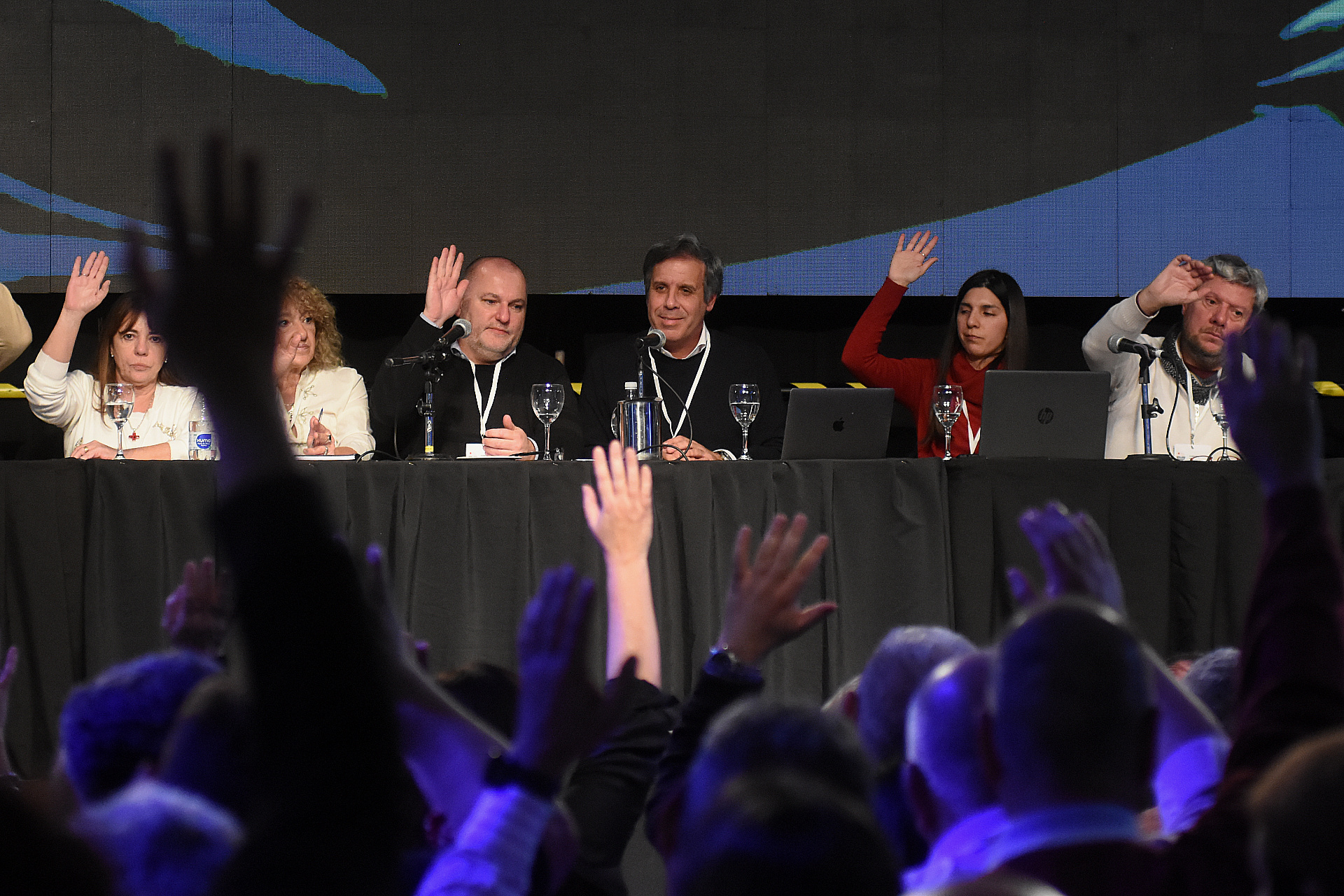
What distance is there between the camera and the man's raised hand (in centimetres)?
168

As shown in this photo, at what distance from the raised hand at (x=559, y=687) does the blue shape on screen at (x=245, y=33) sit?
4.79 metres

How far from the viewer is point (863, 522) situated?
294 centimetres

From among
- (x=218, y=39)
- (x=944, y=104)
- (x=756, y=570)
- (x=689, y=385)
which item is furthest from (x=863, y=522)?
(x=218, y=39)

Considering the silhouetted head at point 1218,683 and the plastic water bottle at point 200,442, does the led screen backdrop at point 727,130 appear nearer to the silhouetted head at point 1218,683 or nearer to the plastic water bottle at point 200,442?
the plastic water bottle at point 200,442

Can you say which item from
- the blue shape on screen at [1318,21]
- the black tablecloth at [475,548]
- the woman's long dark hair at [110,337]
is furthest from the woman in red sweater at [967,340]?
the blue shape on screen at [1318,21]

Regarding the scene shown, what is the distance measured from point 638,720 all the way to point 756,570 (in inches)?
7.6

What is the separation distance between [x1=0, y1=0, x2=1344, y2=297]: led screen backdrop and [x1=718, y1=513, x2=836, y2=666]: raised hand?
4094 mm

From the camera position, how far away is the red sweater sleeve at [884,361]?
13.7ft

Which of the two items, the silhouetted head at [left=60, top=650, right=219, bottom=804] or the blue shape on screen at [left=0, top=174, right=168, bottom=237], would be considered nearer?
the silhouetted head at [left=60, top=650, right=219, bottom=804]

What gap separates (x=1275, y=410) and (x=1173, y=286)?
2.81 meters

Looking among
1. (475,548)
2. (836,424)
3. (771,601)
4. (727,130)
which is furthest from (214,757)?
(727,130)

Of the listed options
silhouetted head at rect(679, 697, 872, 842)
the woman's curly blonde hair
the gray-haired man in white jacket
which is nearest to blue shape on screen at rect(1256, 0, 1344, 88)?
the gray-haired man in white jacket

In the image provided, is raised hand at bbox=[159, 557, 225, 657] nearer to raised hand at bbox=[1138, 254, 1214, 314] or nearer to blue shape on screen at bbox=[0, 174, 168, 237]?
raised hand at bbox=[1138, 254, 1214, 314]

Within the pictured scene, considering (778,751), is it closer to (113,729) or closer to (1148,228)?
(113,729)
